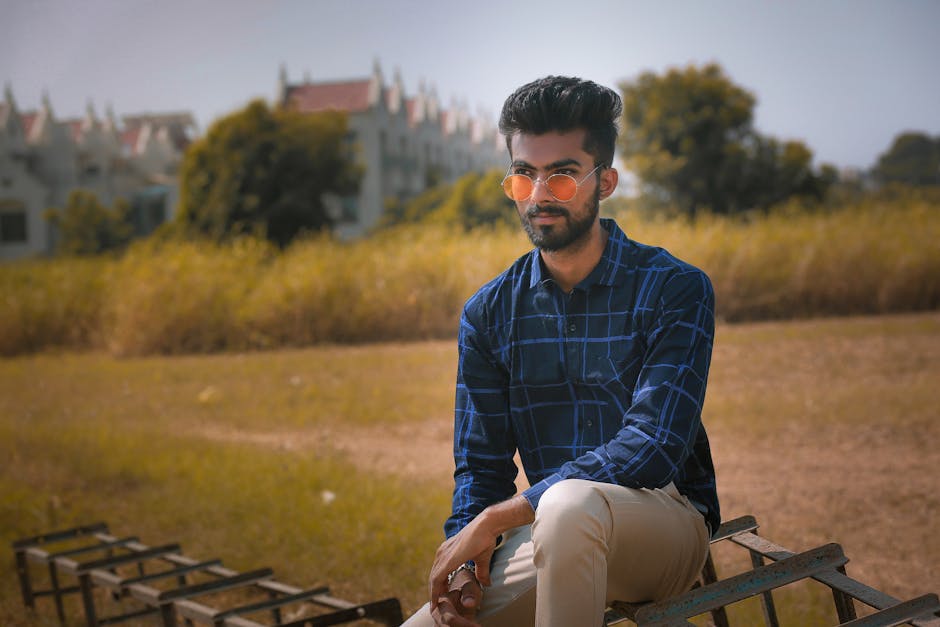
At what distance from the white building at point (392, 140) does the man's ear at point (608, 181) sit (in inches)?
796

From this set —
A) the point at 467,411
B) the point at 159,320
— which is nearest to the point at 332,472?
the point at 467,411

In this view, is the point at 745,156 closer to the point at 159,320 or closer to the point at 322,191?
the point at 322,191

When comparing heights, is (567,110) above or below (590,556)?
above

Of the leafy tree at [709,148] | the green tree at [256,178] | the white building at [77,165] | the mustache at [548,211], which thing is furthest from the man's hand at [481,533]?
the green tree at [256,178]

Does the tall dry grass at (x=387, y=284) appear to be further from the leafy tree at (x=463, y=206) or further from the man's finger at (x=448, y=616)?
the man's finger at (x=448, y=616)

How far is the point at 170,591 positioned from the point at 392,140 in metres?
24.5

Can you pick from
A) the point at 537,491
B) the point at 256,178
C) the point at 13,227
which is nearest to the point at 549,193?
the point at 537,491

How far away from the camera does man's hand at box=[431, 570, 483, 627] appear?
1.93 metres

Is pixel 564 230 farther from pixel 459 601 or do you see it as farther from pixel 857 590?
pixel 857 590

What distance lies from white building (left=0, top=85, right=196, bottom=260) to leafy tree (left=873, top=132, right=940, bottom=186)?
1093 cm

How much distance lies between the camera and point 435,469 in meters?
5.73

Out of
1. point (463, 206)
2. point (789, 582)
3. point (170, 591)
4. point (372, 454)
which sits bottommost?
point (372, 454)

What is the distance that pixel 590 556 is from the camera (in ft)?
5.59

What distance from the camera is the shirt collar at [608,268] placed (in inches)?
82.0
